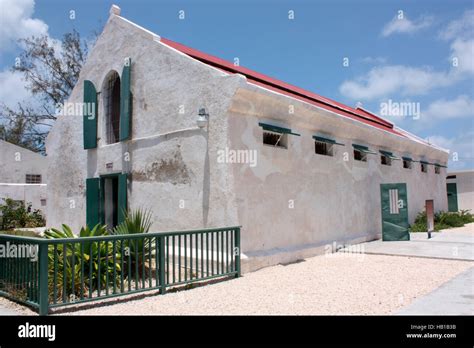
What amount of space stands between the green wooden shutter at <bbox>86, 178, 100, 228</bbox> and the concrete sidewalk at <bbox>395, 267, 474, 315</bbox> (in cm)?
864

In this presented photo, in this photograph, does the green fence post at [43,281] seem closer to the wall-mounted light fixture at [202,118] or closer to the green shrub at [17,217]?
the wall-mounted light fixture at [202,118]

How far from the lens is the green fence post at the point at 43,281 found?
17.3ft

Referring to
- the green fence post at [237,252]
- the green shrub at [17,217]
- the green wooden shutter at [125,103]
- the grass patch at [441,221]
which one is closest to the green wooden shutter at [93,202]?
the green wooden shutter at [125,103]

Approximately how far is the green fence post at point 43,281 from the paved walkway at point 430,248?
793 centimetres

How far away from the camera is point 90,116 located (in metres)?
12.0

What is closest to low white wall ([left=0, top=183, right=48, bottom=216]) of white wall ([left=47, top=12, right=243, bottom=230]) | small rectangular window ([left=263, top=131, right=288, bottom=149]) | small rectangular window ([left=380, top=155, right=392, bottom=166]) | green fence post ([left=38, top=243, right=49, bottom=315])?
white wall ([left=47, top=12, right=243, bottom=230])

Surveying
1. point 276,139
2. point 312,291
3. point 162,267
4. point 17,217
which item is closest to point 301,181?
point 276,139

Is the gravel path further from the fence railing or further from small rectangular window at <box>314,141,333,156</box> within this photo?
small rectangular window at <box>314,141,333,156</box>

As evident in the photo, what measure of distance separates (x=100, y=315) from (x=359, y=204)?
8992mm

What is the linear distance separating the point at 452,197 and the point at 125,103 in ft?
76.5

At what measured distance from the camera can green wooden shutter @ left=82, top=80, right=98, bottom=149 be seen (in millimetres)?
11875

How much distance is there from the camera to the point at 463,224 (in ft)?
61.3
